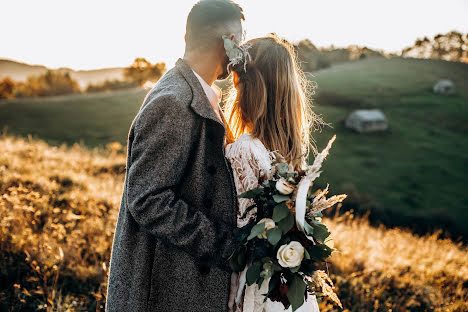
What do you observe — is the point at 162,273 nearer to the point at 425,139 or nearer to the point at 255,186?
the point at 255,186

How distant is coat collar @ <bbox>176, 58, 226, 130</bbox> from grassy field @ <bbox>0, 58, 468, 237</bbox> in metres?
15.4

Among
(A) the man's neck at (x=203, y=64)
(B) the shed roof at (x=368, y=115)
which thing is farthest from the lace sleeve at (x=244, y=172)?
(B) the shed roof at (x=368, y=115)

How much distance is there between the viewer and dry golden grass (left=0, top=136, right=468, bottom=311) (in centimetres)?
348

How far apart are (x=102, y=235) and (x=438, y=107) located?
1527 inches

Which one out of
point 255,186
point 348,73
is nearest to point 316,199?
point 255,186

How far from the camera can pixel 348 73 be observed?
4941 cm

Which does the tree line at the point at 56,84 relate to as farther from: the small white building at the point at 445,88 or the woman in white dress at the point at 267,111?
the woman in white dress at the point at 267,111

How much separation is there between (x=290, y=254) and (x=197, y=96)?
1000mm

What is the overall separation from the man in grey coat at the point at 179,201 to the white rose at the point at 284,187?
1.15ft

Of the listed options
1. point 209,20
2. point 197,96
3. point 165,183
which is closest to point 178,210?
point 165,183

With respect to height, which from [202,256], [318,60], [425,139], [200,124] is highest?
[318,60]

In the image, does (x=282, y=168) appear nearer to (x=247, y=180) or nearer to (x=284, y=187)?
(x=284, y=187)

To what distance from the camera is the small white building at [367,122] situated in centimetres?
2898

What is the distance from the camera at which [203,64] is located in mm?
2152
